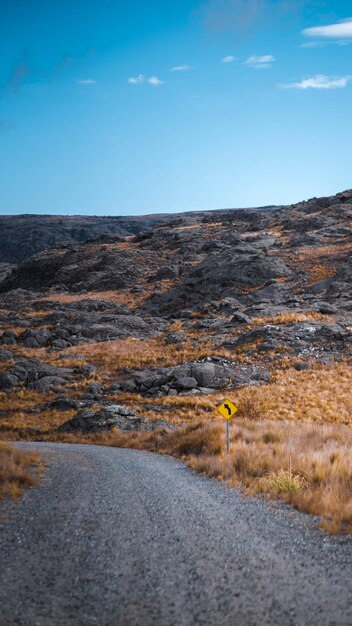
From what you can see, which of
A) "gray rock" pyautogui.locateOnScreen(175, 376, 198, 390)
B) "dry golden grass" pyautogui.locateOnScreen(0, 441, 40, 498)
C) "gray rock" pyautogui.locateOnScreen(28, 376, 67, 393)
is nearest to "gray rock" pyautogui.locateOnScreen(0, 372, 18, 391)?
"gray rock" pyautogui.locateOnScreen(28, 376, 67, 393)

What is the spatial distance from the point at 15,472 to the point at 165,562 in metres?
5.50

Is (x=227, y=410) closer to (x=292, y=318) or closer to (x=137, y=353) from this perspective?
(x=137, y=353)

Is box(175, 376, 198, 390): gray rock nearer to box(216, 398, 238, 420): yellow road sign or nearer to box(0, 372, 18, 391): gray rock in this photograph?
→ box(0, 372, 18, 391): gray rock

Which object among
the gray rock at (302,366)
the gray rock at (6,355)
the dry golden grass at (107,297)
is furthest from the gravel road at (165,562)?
the dry golden grass at (107,297)

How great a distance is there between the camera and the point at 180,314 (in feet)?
167

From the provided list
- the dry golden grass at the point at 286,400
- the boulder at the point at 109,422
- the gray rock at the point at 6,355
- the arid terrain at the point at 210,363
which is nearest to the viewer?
the arid terrain at the point at 210,363

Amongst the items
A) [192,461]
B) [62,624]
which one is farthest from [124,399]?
[62,624]

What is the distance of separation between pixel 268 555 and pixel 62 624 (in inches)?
118

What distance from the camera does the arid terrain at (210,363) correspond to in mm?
12375

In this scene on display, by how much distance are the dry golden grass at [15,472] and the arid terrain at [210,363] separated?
4.83 meters

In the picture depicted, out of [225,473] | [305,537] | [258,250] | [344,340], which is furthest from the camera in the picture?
[258,250]

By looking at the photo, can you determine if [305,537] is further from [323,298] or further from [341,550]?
[323,298]

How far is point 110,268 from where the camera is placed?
7675 centimetres

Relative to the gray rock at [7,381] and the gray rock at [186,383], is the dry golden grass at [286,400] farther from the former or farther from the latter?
the gray rock at [7,381]
